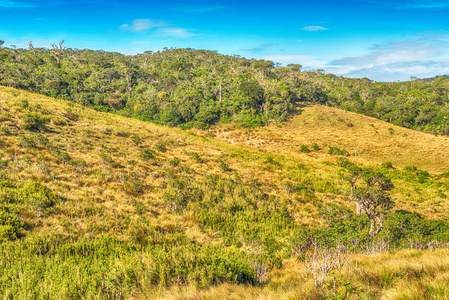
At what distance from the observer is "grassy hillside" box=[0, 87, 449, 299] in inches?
175

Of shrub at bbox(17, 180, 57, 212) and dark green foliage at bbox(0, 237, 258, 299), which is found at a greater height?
shrub at bbox(17, 180, 57, 212)

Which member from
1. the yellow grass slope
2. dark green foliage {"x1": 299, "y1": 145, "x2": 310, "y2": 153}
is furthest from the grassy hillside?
dark green foliage {"x1": 299, "y1": 145, "x2": 310, "y2": 153}

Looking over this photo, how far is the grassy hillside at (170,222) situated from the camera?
14.6ft

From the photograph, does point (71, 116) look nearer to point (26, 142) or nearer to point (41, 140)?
point (41, 140)

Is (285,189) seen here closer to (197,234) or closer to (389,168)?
(197,234)

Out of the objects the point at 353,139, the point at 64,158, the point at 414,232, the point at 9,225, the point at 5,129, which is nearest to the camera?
the point at 9,225

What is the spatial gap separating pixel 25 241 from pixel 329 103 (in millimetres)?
91889

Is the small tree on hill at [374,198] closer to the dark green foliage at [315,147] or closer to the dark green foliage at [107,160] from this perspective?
the dark green foliage at [107,160]

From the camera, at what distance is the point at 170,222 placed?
9641 mm

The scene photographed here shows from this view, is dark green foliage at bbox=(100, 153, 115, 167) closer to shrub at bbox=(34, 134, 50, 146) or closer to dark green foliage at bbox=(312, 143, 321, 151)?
shrub at bbox=(34, 134, 50, 146)

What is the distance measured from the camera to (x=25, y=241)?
6.20 meters

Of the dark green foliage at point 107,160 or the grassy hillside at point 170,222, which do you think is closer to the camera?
the grassy hillside at point 170,222

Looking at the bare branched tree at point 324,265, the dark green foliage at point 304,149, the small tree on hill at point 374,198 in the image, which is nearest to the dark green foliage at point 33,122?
the bare branched tree at point 324,265

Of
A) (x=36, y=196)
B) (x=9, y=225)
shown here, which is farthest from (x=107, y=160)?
(x=9, y=225)
